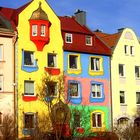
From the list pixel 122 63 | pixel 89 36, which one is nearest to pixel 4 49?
pixel 89 36

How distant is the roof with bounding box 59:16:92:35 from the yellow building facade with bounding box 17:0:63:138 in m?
3.06

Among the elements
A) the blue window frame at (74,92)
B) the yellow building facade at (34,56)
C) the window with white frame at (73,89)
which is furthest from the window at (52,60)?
the window with white frame at (73,89)

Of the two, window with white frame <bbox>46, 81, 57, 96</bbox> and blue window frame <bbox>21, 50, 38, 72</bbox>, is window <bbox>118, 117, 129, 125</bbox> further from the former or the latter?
blue window frame <bbox>21, 50, 38, 72</bbox>

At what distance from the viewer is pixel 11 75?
54.4 meters

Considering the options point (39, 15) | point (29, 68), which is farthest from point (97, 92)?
point (39, 15)

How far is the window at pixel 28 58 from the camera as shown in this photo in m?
55.8

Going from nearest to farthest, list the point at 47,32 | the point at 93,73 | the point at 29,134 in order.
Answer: the point at 29,134
the point at 47,32
the point at 93,73

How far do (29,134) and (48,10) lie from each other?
53.7 feet

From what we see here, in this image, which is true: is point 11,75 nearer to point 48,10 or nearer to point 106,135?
point 48,10

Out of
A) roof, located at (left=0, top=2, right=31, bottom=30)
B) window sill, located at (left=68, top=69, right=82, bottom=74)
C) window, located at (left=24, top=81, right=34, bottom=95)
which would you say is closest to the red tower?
roof, located at (left=0, top=2, right=31, bottom=30)

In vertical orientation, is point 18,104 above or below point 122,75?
below

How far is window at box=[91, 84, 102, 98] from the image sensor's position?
203ft

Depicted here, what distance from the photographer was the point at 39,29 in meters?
56.8

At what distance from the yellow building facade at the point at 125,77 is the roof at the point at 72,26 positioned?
5.02m
